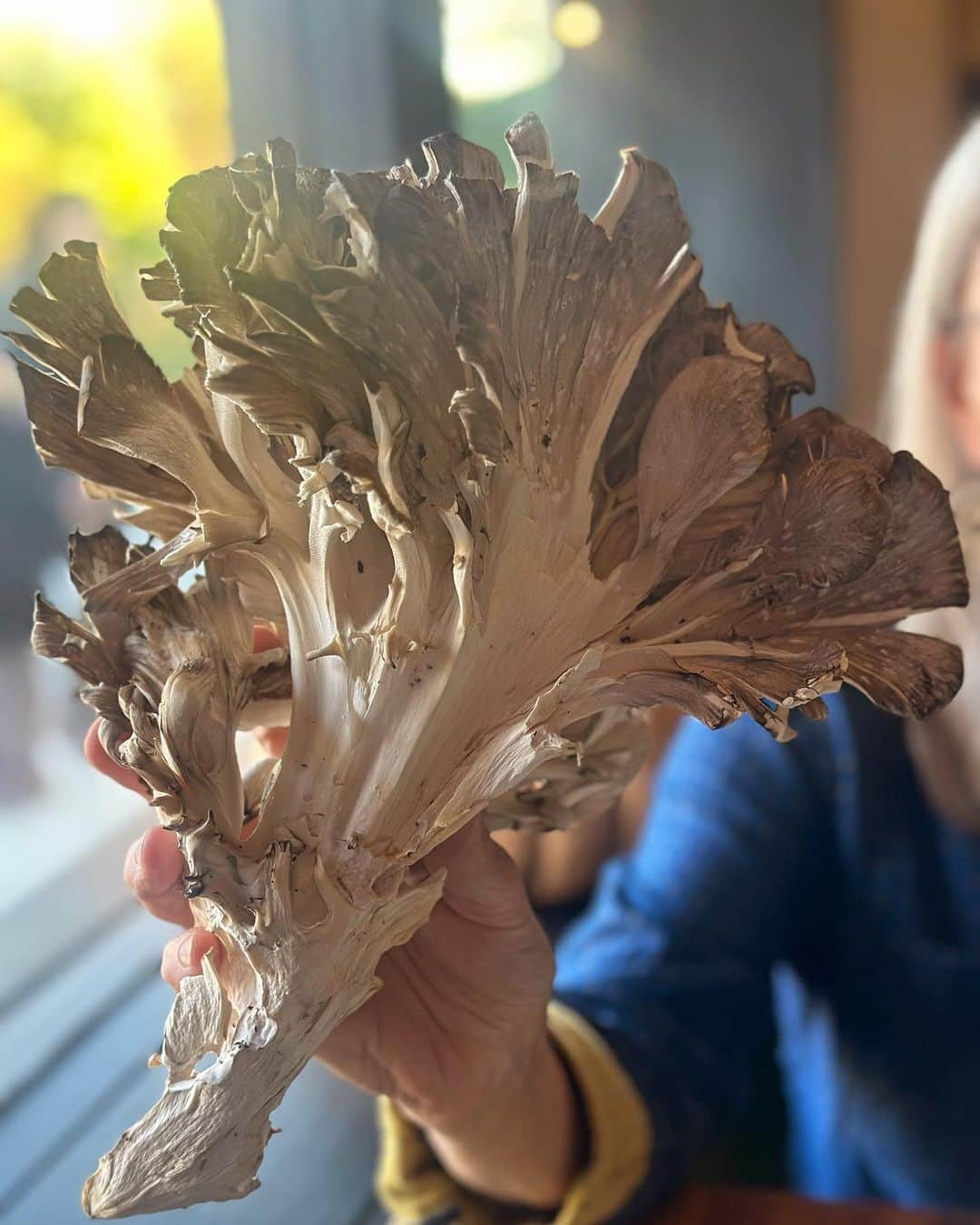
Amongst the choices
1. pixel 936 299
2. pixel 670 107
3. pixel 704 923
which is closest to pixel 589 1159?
pixel 704 923

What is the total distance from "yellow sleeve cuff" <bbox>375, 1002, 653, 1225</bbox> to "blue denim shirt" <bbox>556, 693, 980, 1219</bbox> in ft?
0.13

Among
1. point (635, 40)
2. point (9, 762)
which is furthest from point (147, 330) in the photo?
point (635, 40)

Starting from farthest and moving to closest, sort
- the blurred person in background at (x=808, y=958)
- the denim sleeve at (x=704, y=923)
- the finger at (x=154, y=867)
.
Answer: the denim sleeve at (x=704, y=923), the blurred person in background at (x=808, y=958), the finger at (x=154, y=867)

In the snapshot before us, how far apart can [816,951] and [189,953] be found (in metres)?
0.90

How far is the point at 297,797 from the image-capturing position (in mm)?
322

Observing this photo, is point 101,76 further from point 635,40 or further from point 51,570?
point 635,40

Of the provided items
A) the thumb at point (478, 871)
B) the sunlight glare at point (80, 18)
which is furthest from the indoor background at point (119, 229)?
the thumb at point (478, 871)

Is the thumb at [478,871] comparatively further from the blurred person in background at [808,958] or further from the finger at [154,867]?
the blurred person in background at [808,958]

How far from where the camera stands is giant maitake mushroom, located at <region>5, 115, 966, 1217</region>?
274mm

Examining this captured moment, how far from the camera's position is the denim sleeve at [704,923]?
893 mm

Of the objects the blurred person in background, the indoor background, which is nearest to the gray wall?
the indoor background

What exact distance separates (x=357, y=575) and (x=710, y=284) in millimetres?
Result: 1797

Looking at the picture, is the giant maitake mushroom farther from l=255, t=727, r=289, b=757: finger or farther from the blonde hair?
the blonde hair

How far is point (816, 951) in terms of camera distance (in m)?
1.09
